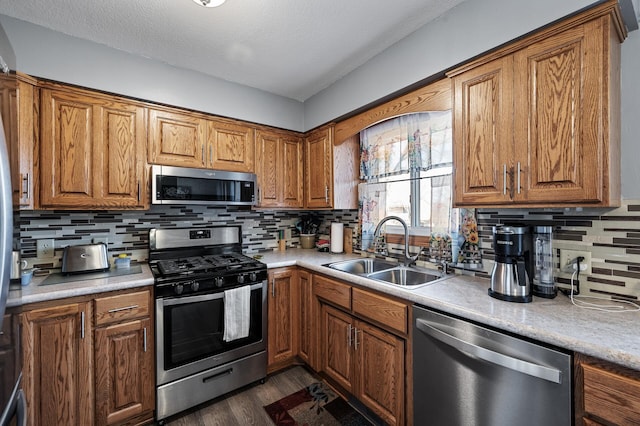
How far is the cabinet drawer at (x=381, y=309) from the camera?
1539mm

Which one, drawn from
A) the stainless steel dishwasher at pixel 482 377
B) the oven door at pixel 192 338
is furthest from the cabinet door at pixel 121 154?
the stainless steel dishwasher at pixel 482 377

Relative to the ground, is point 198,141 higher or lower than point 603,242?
higher

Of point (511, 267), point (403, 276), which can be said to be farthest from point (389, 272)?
point (511, 267)

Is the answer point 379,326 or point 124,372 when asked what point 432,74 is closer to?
point 379,326

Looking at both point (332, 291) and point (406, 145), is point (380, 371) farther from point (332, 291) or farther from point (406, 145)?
point (406, 145)

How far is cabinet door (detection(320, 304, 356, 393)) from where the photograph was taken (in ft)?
6.27

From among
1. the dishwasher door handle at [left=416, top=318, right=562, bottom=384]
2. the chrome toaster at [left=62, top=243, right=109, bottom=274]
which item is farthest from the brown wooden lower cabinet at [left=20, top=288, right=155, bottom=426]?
the dishwasher door handle at [left=416, top=318, right=562, bottom=384]

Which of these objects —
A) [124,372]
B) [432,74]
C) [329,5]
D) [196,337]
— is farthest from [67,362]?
[432,74]

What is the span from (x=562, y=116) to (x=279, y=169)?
2.16m

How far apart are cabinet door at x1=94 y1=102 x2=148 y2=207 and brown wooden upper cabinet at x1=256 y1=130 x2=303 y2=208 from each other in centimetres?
95

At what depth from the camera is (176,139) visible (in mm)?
2244

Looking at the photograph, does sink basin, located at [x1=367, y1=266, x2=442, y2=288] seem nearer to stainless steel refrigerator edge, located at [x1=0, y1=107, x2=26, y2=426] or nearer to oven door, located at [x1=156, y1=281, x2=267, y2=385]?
oven door, located at [x1=156, y1=281, x2=267, y2=385]

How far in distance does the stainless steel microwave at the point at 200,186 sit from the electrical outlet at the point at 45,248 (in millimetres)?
740

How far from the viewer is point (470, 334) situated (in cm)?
124
